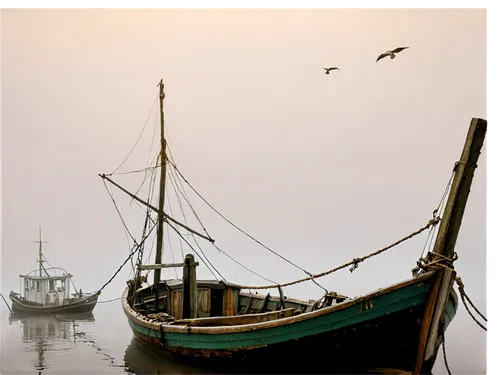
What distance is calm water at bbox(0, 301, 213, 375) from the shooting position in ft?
27.6

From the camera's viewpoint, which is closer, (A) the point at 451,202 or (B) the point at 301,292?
(A) the point at 451,202

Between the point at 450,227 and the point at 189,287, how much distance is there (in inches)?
163

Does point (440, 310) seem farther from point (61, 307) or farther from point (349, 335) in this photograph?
point (61, 307)

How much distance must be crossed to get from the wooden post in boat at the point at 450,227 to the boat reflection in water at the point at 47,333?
A: 5.37 metres

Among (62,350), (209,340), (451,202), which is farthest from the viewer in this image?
(62,350)

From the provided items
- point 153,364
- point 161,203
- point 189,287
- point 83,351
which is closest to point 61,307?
point 83,351

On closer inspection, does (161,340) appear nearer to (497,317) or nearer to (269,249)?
(269,249)

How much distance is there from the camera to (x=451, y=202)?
6867mm

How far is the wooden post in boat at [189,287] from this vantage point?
29.2 feet

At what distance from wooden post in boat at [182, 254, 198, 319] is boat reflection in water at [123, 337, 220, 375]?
0.72 meters

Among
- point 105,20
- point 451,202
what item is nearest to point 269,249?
point 451,202

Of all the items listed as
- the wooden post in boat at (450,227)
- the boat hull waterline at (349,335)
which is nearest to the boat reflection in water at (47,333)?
the boat hull waterline at (349,335)

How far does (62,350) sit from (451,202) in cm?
649

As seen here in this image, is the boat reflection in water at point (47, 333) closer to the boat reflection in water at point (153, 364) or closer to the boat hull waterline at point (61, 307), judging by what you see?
the boat hull waterline at point (61, 307)
